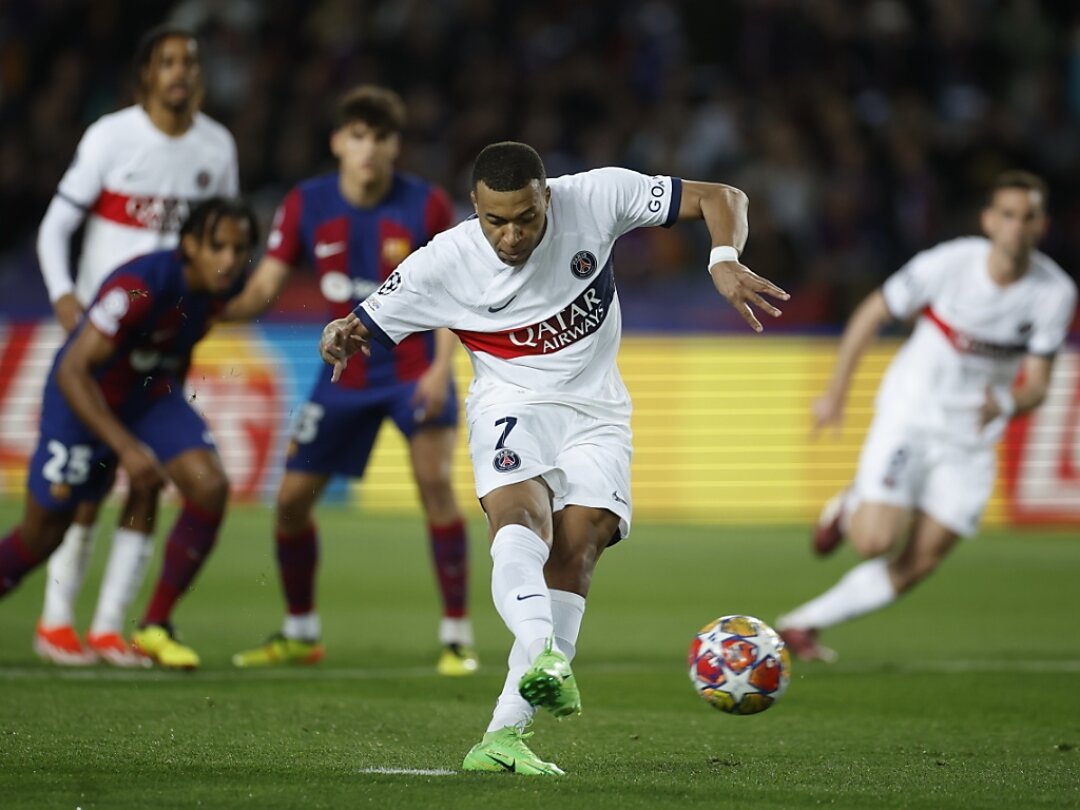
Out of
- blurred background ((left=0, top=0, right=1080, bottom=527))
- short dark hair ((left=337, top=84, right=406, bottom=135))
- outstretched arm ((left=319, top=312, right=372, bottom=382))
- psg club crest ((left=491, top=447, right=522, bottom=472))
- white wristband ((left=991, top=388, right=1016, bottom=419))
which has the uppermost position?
blurred background ((left=0, top=0, right=1080, bottom=527))

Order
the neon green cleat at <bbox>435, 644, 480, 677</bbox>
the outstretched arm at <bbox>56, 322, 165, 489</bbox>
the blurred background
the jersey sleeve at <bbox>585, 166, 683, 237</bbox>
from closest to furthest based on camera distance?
1. the jersey sleeve at <bbox>585, 166, 683, 237</bbox>
2. the outstretched arm at <bbox>56, 322, 165, 489</bbox>
3. the neon green cleat at <bbox>435, 644, 480, 677</bbox>
4. the blurred background

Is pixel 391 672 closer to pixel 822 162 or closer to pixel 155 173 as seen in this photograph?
pixel 155 173

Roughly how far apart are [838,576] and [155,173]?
20.2ft

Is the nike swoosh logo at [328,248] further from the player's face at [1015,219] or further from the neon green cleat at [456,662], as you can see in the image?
the player's face at [1015,219]

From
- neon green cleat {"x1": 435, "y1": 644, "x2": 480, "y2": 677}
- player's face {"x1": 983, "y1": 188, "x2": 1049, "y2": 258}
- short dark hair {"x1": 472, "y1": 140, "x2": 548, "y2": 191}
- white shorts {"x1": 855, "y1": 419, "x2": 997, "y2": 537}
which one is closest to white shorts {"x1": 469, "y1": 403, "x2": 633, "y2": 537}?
short dark hair {"x1": 472, "y1": 140, "x2": 548, "y2": 191}

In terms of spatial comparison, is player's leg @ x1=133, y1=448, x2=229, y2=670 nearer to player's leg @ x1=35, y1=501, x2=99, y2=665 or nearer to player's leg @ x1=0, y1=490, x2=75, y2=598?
player's leg @ x1=35, y1=501, x2=99, y2=665

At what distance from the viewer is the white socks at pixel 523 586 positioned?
512 cm

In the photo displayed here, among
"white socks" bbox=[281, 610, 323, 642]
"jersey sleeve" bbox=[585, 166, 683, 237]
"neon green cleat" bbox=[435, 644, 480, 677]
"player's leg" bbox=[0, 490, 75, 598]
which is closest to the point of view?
"jersey sleeve" bbox=[585, 166, 683, 237]

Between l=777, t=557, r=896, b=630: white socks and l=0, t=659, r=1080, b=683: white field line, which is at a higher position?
l=777, t=557, r=896, b=630: white socks

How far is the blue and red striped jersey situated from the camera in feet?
27.7

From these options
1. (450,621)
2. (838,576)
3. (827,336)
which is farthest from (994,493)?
(450,621)

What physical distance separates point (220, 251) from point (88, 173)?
4.25 feet

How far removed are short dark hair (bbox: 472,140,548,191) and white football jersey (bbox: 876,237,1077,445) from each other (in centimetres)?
432

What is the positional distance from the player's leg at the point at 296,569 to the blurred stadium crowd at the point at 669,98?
330 inches
